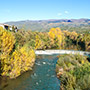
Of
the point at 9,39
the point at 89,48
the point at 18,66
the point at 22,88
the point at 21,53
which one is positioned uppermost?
the point at 9,39

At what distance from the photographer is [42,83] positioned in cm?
2533

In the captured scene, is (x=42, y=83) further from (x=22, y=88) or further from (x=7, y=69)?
(x=7, y=69)

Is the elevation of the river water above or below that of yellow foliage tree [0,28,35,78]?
below

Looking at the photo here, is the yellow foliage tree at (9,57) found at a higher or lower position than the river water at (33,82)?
higher

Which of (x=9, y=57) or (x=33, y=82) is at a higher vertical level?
(x=9, y=57)

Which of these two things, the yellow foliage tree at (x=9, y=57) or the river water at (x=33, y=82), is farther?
the yellow foliage tree at (x=9, y=57)

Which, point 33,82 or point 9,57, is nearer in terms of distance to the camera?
point 9,57

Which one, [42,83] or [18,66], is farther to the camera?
[18,66]

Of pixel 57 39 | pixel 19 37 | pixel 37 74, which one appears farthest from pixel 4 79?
pixel 57 39

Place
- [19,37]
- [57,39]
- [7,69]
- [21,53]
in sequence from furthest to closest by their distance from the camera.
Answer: [57,39] < [19,37] < [21,53] < [7,69]

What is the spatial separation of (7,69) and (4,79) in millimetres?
3066

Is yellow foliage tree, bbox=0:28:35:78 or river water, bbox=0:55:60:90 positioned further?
yellow foliage tree, bbox=0:28:35:78

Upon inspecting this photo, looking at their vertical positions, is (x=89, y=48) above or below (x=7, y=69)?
below

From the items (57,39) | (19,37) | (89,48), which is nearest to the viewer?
(19,37)
